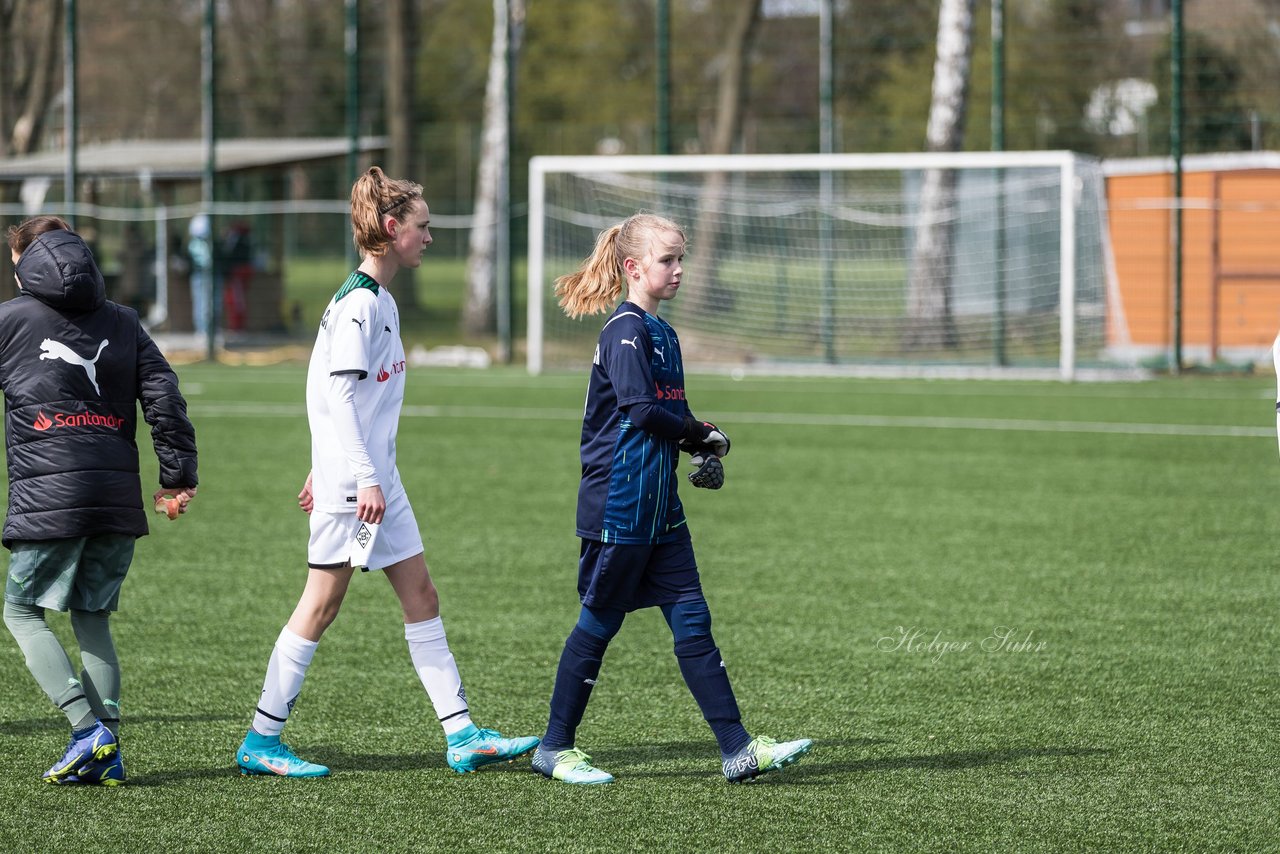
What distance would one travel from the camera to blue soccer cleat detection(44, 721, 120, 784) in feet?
14.8

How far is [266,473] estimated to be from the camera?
11.2 m

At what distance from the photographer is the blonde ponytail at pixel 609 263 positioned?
4.62 m

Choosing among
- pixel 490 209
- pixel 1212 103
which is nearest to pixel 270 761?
pixel 1212 103

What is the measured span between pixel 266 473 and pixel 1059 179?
1037cm

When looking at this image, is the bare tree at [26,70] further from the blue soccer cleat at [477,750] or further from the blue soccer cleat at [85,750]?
the blue soccer cleat at [477,750]

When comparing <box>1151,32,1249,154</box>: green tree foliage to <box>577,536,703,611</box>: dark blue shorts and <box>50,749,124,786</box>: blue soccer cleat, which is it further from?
<box>50,749,124,786</box>: blue soccer cleat

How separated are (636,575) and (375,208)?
1.26 meters

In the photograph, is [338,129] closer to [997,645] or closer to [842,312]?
[842,312]

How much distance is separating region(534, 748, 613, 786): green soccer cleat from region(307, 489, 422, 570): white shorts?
2.27ft

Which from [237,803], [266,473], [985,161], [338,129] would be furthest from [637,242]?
[338,129]

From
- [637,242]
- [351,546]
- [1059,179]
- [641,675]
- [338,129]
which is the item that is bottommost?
[641,675]

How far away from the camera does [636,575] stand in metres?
4.55

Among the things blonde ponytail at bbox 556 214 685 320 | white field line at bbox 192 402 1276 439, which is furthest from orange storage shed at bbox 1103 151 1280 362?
blonde ponytail at bbox 556 214 685 320

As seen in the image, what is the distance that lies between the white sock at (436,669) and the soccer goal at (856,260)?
1379 centimetres
